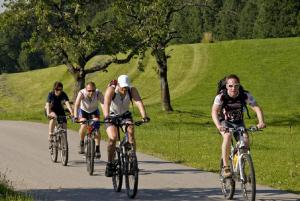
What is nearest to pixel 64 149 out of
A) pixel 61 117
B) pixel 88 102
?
pixel 61 117

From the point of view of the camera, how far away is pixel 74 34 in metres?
34.8

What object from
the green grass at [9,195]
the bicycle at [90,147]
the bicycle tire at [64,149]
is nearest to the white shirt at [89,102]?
the bicycle at [90,147]

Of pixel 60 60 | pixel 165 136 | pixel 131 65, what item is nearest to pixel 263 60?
pixel 131 65

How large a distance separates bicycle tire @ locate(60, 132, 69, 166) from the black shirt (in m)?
0.70

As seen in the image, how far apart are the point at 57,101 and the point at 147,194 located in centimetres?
585

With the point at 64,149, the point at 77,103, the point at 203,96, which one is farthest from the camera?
the point at 203,96

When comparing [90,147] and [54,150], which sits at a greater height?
[90,147]

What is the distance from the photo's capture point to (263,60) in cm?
5925

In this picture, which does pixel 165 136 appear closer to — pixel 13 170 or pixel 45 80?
Answer: pixel 13 170

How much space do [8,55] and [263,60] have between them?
83.5 m

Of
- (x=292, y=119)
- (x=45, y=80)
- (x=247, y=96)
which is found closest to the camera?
(x=247, y=96)

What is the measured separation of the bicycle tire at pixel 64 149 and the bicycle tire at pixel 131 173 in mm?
→ 4485

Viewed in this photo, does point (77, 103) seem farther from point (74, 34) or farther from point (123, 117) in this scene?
point (74, 34)

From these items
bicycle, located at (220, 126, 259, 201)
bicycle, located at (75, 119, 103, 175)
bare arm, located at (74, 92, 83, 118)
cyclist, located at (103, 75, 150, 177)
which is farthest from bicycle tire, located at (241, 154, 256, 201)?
bare arm, located at (74, 92, 83, 118)
